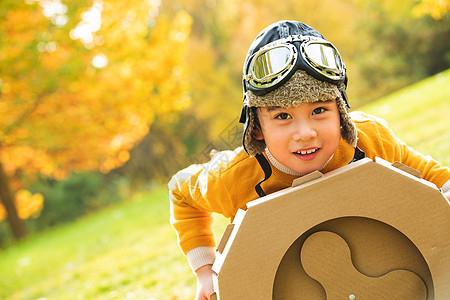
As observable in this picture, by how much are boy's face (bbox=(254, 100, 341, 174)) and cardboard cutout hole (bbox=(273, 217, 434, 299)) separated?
0.27 meters

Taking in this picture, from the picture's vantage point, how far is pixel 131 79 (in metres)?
10.0

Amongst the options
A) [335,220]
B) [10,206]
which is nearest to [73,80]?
[10,206]

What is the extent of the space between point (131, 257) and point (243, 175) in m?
3.26

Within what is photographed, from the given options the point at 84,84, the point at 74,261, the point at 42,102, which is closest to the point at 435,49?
the point at 84,84

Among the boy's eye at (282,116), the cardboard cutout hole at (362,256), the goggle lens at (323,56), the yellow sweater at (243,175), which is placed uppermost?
the goggle lens at (323,56)

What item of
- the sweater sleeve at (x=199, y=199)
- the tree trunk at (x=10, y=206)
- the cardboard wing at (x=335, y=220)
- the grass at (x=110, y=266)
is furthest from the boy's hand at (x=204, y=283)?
the tree trunk at (x=10, y=206)

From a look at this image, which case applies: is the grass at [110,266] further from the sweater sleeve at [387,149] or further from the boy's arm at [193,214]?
the sweater sleeve at [387,149]

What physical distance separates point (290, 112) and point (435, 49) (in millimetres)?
14175

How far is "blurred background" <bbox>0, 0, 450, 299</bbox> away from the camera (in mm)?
8617

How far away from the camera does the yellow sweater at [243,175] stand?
1.73m

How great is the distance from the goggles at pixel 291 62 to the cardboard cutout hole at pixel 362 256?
501 millimetres

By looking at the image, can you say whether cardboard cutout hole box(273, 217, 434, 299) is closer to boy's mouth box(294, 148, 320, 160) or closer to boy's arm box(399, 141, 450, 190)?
boy's mouth box(294, 148, 320, 160)

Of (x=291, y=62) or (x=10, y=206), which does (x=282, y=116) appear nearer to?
(x=291, y=62)

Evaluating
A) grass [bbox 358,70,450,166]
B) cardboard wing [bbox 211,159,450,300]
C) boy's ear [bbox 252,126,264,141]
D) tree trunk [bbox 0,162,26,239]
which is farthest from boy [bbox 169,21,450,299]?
tree trunk [bbox 0,162,26,239]
